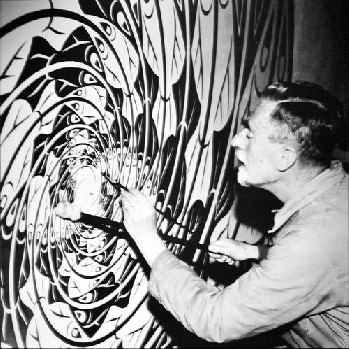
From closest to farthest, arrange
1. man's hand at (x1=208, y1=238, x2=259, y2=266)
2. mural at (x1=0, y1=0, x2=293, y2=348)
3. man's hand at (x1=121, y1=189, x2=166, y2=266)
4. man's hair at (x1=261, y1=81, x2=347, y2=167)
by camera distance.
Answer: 1. mural at (x1=0, y1=0, x2=293, y2=348)
2. man's hand at (x1=121, y1=189, x2=166, y2=266)
3. man's hair at (x1=261, y1=81, x2=347, y2=167)
4. man's hand at (x1=208, y1=238, x2=259, y2=266)

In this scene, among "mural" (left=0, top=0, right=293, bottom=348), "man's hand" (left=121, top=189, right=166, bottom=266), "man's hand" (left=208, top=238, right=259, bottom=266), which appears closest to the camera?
Result: "mural" (left=0, top=0, right=293, bottom=348)

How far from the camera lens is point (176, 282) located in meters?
0.82

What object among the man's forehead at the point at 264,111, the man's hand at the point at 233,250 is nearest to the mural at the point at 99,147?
the man's hand at the point at 233,250

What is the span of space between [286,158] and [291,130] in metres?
0.08

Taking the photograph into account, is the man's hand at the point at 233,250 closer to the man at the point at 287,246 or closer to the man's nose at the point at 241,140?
the man at the point at 287,246

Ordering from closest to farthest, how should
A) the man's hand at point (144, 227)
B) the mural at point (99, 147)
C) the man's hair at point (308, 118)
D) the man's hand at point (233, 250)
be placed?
the mural at point (99, 147)
the man's hand at point (144, 227)
the man's hair at point (308, 118)
the man's hand at point (233, 250)

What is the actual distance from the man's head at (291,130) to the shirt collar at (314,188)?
4 cm

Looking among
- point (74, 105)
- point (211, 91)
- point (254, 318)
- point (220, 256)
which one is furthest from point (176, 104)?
point (254, 318)

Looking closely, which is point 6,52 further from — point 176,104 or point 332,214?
point 332,214

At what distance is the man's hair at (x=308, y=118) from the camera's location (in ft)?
3.13

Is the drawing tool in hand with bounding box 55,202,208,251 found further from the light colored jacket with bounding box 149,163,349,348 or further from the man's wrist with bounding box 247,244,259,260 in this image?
the man's wrist with bounding box 247,244,259,260

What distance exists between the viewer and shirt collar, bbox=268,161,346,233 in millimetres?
937

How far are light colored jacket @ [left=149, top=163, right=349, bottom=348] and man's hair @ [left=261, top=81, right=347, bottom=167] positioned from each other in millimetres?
158

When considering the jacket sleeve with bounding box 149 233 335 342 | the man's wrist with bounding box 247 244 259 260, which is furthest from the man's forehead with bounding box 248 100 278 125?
the man's wrist with bounding box 247 244 259 260
